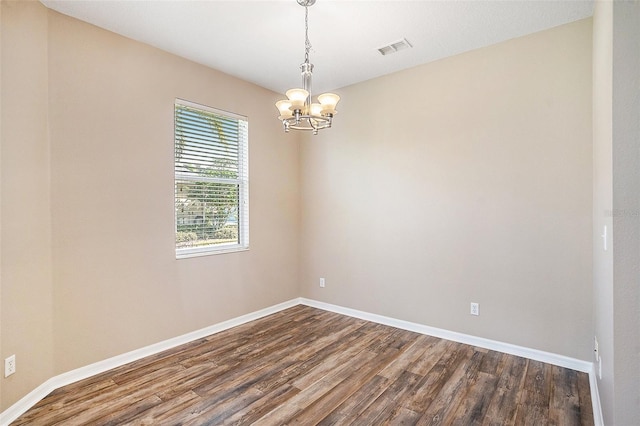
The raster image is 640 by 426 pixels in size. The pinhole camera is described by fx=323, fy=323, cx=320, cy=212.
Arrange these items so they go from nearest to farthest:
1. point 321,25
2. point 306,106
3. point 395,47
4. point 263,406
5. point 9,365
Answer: point 9,365 → point 263,406 → point 306,106 → point 321,25 → point 395,47

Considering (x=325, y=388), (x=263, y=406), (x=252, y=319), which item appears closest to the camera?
(x=263, y=406)

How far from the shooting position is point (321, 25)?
273 cm

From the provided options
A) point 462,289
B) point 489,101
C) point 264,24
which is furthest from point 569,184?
point 264,24

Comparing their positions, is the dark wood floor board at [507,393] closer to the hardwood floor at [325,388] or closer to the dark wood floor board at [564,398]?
the hardwood floor at [325,388]

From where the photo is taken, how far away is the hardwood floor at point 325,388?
212 cm

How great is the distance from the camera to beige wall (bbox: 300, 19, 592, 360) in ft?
8.91

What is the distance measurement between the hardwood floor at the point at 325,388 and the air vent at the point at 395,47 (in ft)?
9.53

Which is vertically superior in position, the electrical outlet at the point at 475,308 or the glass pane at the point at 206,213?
the glass pane at the point at 206,213

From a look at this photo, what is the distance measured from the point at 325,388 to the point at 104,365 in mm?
1888

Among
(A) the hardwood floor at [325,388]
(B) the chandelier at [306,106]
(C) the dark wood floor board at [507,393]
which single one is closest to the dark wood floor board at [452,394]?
(A) the hardwood floor at [325,388]

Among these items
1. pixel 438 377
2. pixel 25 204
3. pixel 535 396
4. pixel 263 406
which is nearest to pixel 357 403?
pixel 263 406

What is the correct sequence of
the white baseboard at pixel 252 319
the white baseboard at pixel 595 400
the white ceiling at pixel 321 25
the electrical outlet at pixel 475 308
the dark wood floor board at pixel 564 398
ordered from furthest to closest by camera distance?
the electrical outlet at pixel 475 308, the white ceiling at pixel 321 25, the white baseboard at pixel 252 319, the dark wood floor board at pixel 564 398, the white baseboard at pixel 595 400

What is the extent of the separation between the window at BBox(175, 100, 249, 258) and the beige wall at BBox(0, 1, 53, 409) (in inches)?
42.0

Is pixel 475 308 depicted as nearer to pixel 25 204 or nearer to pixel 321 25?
pixel 321 25
